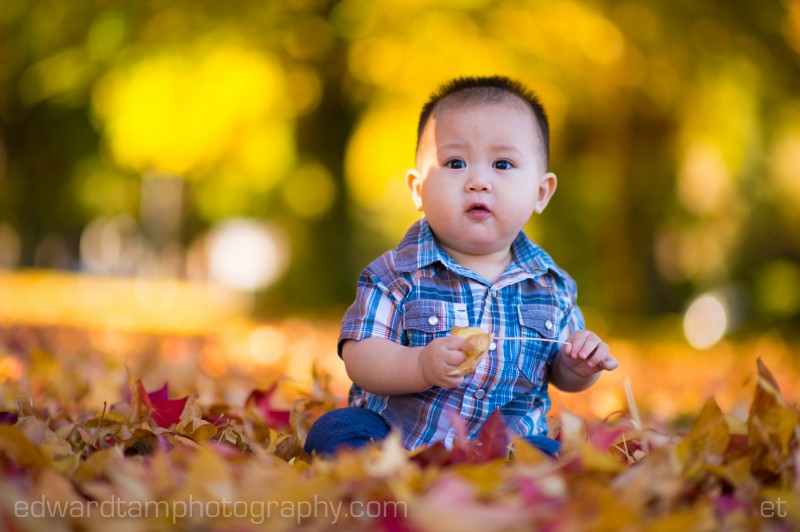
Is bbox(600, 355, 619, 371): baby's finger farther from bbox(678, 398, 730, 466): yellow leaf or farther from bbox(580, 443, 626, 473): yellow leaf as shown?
bbox(580, 443, 626, 473): yellow leaf

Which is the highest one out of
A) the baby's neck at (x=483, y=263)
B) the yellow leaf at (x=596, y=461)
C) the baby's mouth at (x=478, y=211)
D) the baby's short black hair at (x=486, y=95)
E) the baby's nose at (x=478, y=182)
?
the baby's short black hair at (x=486, y=95)

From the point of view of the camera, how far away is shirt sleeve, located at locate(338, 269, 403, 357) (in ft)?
7.46

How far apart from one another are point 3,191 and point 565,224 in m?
10.3

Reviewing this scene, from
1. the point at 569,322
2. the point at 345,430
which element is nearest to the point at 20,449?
the point at 345,430

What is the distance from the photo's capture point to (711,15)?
7.54 m

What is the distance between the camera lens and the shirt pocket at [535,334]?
235cm

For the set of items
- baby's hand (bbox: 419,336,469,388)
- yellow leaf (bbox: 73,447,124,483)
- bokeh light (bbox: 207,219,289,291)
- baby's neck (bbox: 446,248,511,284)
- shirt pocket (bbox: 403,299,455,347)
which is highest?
bokeh light (bbox: 207,219,289,291)

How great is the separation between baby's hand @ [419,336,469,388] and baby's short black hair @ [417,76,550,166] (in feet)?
2.34

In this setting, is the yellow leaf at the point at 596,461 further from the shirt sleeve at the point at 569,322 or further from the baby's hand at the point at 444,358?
the shirt sleeve at the point at 569,322

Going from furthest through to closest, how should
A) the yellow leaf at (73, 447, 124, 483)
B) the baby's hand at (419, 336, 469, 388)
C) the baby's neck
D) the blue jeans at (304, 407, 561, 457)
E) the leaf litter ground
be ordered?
the baby's neck
the blue jeans at (304, 407, 561, 457)
the baby's hand at (419, 336, 469, 388)
the yellow leaf at (73, 447, 124, 483)
the leaf litter ground

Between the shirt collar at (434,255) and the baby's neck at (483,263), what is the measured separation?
35mm

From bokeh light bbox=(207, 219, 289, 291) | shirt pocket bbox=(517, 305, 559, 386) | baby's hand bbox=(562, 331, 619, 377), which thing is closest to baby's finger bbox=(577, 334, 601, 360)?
baby's hand bbox=(562, 331, 619, 377)

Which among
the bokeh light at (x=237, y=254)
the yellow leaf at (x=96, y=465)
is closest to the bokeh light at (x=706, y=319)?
the yellow leaf at (x=96, y=465)

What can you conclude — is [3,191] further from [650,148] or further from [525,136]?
[525,136]
